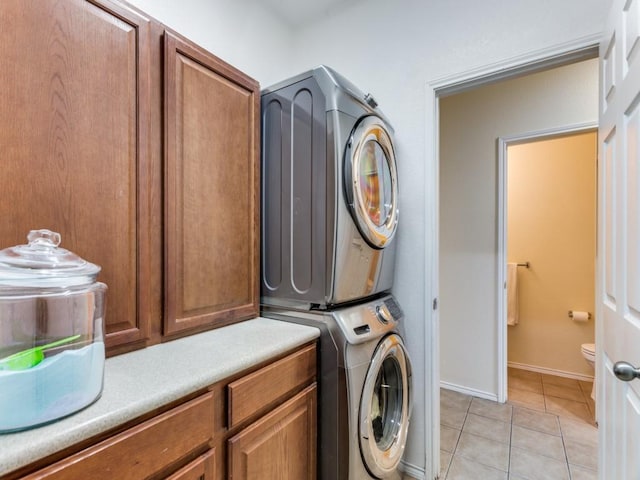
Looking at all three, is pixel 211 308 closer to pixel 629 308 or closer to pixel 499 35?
pixel 629 308

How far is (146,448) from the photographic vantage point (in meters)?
0.75

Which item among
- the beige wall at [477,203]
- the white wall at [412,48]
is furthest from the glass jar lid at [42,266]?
the beige wall at [477,203]

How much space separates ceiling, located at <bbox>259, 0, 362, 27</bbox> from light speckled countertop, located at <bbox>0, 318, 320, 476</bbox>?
72.7 inches

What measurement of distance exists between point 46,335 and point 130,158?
1.91ft

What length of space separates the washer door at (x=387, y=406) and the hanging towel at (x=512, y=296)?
6.67ft

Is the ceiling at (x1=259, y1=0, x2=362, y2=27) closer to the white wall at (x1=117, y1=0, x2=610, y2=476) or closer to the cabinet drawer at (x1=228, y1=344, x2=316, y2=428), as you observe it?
the white wall at (x1=117, y1=0, x2=610, y2=476)

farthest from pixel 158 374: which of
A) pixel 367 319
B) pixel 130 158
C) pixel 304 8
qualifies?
pixel 304 8

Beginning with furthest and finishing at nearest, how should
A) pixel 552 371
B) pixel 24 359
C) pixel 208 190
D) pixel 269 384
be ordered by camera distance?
pixel 552 371
pixel 208 190
pixel 269 384
pixel 24 359

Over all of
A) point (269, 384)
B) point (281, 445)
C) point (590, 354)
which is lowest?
point (590, 354)

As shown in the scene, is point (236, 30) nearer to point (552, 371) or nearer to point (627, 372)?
point (627, 372)

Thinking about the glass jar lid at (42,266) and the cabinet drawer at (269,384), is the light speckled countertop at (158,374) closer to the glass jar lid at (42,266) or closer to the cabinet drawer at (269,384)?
the cabinet drawer at (269,384)

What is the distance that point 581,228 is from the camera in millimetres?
2961

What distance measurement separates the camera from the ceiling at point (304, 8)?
77.2 inches

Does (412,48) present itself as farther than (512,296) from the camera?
No
